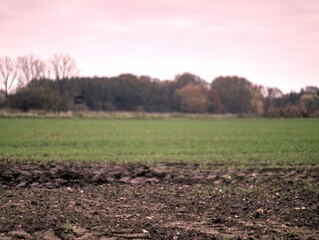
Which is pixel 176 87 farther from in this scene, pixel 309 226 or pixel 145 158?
pixel 309 226

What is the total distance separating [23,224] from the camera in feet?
27.6

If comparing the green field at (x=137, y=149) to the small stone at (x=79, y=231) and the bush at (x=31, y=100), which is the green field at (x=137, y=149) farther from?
the small stone at (x=79, y=231)

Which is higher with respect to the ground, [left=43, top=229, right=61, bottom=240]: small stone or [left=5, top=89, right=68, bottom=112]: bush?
[left=5, top=89, right=68, bottom=112]: bush

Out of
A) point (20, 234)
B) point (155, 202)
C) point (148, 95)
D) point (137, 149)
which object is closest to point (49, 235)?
point (20, 234)

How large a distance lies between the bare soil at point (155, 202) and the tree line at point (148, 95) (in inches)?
120

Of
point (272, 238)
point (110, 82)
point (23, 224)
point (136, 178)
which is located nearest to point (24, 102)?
point (136, 178)

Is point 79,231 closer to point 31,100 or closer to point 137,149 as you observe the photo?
point 31,100

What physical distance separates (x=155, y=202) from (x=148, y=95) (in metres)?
98.6

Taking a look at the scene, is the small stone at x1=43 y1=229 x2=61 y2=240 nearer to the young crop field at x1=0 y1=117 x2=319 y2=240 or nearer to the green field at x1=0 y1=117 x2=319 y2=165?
the young crop field at x1=0 y1=117 x2=319 y2=240

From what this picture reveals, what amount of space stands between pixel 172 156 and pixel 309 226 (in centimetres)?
1374

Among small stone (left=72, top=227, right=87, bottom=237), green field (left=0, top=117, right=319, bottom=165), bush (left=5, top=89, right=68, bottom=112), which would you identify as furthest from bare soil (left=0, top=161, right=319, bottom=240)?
green field (left=0, top=117, right=319, bottom=165)

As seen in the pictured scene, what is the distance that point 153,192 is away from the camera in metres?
12.9

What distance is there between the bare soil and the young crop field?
0.02m

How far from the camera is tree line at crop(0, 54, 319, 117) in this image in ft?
53.8
